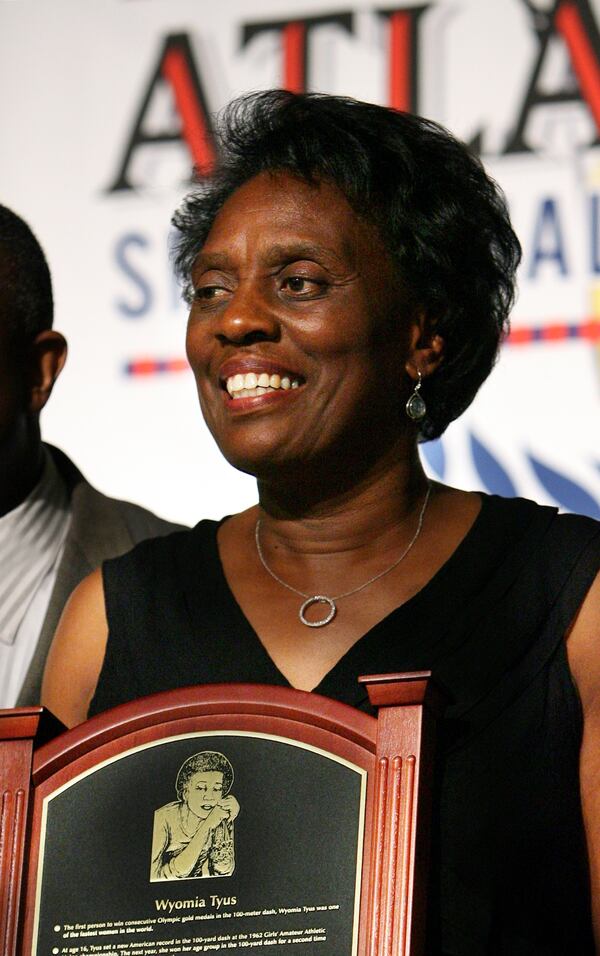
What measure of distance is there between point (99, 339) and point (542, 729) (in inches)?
54.8

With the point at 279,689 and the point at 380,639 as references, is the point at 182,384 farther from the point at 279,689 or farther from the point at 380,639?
the point at 279,689

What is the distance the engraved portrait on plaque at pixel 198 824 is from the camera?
1576 mm

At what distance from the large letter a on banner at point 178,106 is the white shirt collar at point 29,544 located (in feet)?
2.30

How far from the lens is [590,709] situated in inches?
70.4

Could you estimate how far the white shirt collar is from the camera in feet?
8.02

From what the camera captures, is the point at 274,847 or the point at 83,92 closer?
the point at 274,847

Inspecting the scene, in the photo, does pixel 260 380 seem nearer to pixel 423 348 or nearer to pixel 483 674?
pixel 423 348

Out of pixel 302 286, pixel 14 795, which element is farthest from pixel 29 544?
pixel 14 795

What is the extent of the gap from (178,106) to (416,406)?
47.5 inches

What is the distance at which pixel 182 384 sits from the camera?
2.91 meters

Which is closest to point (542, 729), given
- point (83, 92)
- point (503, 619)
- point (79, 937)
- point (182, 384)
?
point (503, 619)

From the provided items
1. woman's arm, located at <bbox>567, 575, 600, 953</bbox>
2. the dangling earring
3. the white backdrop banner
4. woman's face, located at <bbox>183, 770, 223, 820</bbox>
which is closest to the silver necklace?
the dangling earring

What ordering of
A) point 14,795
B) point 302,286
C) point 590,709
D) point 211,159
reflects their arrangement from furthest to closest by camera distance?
point 211,159 < point 302,286 < point 590,709 < point 14,795

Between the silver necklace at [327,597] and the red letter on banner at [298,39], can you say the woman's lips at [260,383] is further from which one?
the red letter on banner at [298,39]
